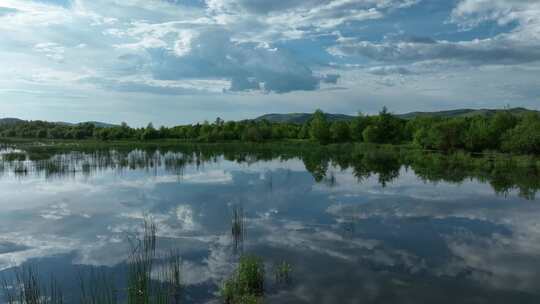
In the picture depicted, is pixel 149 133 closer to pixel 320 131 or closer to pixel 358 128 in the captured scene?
pixel 320 131

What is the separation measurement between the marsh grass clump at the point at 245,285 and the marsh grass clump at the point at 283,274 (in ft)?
1.62

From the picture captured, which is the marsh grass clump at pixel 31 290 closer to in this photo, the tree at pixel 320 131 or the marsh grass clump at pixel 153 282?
the marsh grass clump at pixel 153 282

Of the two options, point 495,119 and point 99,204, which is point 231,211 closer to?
point 99,204

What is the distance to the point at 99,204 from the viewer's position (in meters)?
22.1

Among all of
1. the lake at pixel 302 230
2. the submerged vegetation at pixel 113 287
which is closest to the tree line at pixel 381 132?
the lake at pixel 302 230

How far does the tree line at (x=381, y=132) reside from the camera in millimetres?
51656

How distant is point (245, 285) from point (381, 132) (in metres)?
63.3

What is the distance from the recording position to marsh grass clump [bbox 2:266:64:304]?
7227 mm

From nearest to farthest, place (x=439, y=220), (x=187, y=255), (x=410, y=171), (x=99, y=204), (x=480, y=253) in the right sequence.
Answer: (x=187, y=255)
(x=480, y=253)
(x=439, y=220)
(x=99, y=204)
(x=410, y=171)

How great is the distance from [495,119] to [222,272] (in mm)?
55259

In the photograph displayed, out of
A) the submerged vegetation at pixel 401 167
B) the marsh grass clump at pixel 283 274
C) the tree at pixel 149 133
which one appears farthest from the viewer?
the tree at pixel 149 133

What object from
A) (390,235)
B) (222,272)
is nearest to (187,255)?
(222,272)

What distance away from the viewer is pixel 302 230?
17141 mm

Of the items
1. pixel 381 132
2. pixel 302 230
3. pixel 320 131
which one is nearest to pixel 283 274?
pixel 302 230
